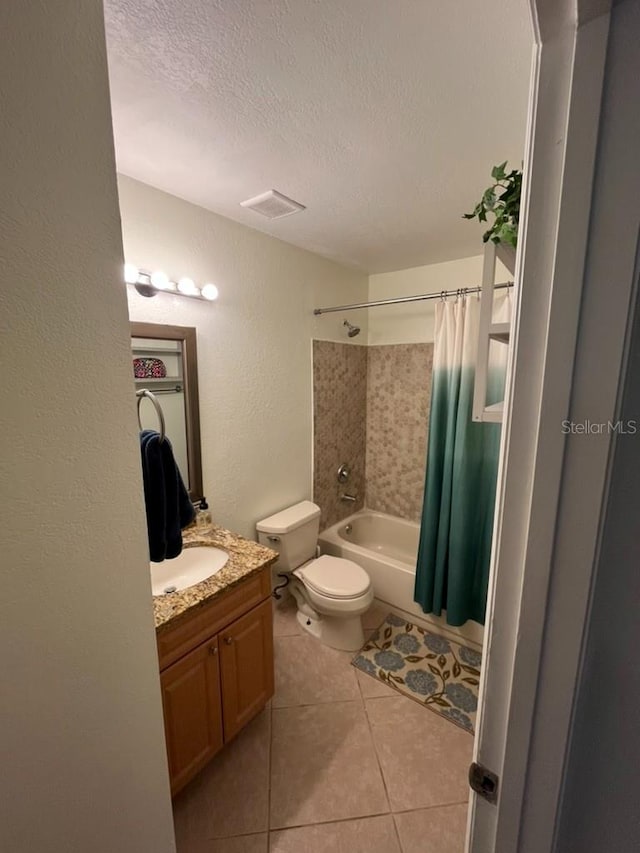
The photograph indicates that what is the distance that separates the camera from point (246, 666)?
1.49 meters

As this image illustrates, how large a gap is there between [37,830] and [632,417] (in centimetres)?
123

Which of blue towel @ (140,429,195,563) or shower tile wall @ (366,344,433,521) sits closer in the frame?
blue towel @ (140,429,195,563)

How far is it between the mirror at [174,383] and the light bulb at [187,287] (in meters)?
0.16

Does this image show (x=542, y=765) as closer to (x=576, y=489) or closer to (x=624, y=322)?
(x=576, y=489)

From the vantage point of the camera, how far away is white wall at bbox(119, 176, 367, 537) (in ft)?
5.32

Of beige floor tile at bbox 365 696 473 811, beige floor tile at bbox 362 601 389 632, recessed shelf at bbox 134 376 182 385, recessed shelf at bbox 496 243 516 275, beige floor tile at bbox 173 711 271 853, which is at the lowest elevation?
beige floor tile at bbox 173 711 271 853

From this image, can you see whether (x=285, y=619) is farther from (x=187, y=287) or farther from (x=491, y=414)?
(x=187, y=287)

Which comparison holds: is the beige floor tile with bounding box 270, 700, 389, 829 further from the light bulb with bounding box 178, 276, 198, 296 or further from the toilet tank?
the light bulb with bounding box 178, 276, 198, 296

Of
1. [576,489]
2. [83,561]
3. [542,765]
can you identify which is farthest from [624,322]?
[83,561]

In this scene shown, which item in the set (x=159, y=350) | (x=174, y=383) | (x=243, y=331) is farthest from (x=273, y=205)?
(x=174, y=383)

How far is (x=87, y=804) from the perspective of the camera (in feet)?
2.46

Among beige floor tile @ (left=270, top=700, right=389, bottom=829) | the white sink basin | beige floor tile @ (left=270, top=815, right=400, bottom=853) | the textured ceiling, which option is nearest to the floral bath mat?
beige floor tile @ (left=270, top=700, right=389, bottom=829)

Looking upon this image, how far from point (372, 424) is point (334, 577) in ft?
4.48

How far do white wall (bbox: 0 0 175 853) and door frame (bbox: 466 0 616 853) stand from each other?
2.33ft
